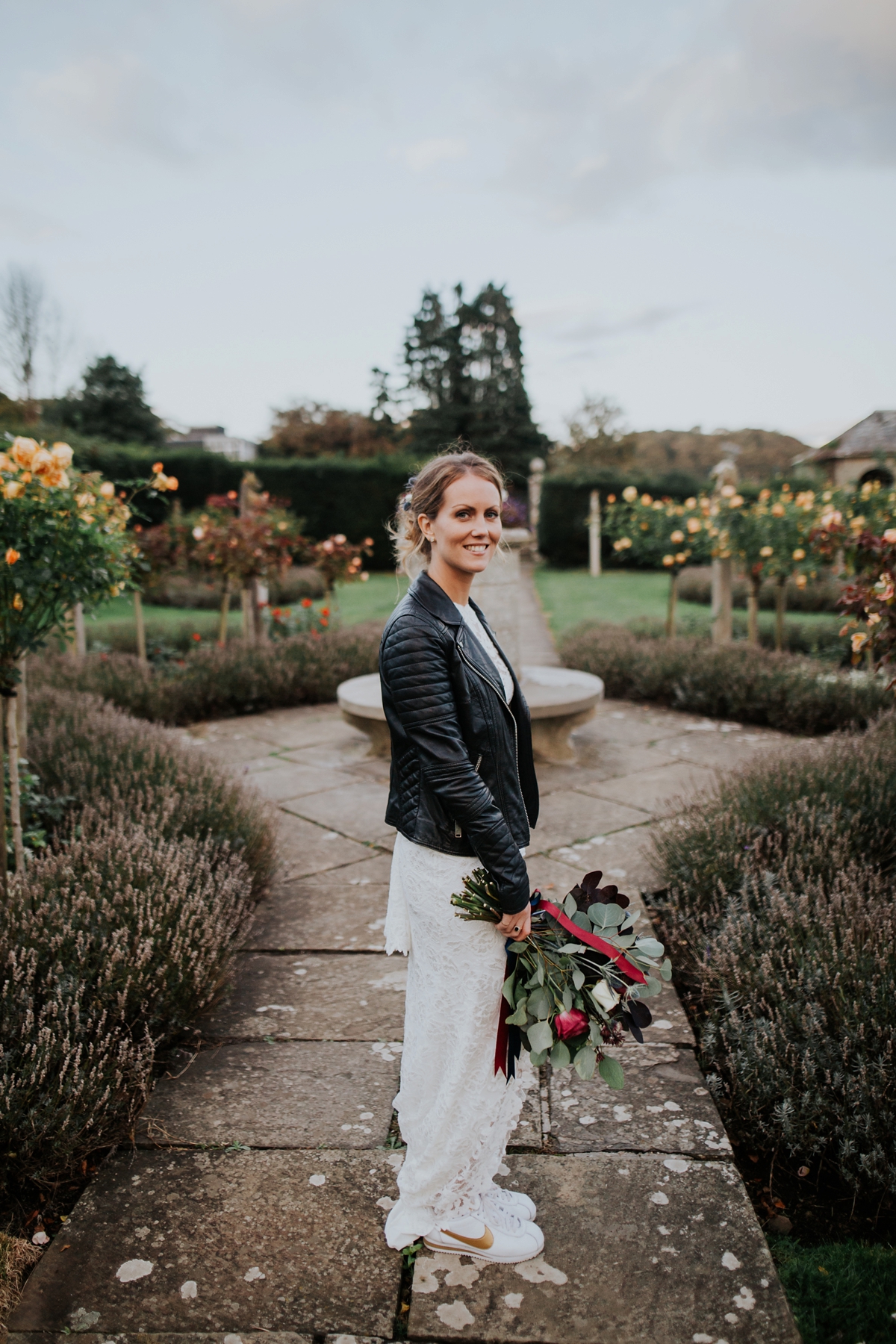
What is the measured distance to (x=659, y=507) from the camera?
31.8 feet

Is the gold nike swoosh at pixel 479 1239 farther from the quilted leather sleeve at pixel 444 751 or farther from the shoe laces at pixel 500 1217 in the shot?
the quilted leather sleeve at pixel 444 751

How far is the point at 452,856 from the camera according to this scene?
1.75m

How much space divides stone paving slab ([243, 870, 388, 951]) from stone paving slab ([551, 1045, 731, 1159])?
1081mm

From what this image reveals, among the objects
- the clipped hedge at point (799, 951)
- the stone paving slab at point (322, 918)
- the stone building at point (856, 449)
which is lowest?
the stone paving slab at point (322, 918)

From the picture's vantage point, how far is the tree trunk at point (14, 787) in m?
3.27

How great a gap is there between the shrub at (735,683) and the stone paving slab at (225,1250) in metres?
5.07

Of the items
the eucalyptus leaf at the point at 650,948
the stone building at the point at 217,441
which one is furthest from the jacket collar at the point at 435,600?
the stone building at the point at 217,441

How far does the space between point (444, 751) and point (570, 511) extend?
2224 cm

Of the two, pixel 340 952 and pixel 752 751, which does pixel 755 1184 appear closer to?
pixel 340 952

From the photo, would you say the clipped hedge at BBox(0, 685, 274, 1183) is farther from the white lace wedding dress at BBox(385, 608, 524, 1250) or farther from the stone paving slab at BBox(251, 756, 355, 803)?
the stone paving slab at BBox(251, 756, 355, 803)

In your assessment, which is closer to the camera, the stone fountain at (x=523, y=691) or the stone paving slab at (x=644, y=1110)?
the stone paving slab at (x=644, y=1110)

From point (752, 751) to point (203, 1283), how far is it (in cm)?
517

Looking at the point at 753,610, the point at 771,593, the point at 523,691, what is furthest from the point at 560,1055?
the point at 771,593

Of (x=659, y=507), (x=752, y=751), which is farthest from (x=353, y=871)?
(x=659, y=507)
